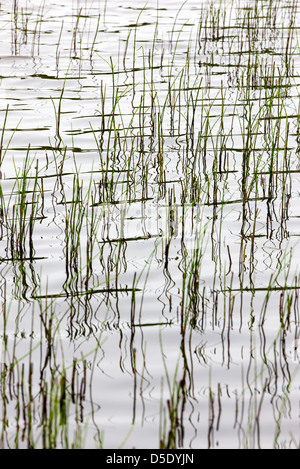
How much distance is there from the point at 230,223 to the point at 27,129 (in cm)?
233

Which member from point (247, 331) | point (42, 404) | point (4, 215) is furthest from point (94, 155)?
point (42, 404)

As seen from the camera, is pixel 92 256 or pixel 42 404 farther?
pixel 92 256

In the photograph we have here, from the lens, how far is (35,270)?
3.81 metres

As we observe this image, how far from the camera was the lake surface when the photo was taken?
2.72 m

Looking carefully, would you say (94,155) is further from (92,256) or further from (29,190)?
(92,256)

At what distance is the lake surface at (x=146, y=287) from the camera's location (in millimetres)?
2717

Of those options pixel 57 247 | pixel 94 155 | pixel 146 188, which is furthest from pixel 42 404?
pixel 94 155

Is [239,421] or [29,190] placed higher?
[29,190]

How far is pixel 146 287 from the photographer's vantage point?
12.1ft
